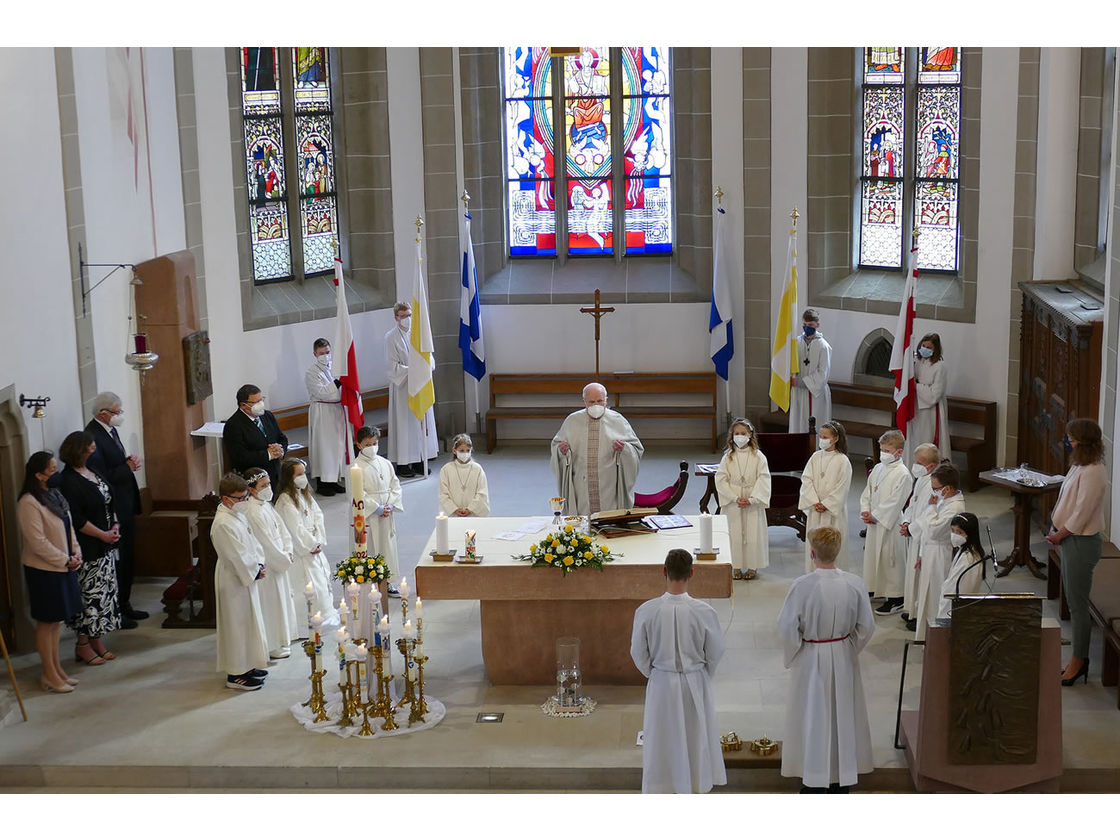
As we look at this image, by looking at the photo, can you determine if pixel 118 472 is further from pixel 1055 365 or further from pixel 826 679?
pixel 1055 365

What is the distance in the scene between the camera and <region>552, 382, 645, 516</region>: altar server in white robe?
1189cm

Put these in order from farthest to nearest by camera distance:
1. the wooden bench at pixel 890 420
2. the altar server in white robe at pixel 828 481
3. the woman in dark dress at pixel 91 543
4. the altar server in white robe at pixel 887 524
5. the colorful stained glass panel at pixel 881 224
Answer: the colorful stained glass panel at pixel 881 224, the wooden bench at pixel 890 420, the altar server in white robe at pixel 828 481, the altar server in white robe at pixel 887 524, the woman in dark dress at pixel 91 543

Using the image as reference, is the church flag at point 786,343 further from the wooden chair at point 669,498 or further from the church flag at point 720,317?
the wooden chair at point 669,498

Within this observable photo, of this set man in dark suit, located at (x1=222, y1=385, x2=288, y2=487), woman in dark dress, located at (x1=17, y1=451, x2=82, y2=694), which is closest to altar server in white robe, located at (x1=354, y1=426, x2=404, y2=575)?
man in dark suit, located at (x1=222, y1=385, x2=288, y2=487)

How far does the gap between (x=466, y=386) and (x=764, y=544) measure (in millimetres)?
6045

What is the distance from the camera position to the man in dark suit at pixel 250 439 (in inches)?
477

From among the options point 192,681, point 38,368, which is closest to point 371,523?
point 192,681

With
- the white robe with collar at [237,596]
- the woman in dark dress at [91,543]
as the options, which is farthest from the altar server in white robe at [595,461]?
the woman in dark dress at [91,543]

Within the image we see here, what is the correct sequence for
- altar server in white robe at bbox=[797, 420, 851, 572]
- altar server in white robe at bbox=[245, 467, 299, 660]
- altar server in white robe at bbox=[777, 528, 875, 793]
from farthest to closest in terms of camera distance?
altar server in white robe at bbox=[797, 420, 851, 572] < altar server in white robe at bbox=[245, 467, 299, 660] < altar server in white robe at bbox=[777, 528, 875, 793]

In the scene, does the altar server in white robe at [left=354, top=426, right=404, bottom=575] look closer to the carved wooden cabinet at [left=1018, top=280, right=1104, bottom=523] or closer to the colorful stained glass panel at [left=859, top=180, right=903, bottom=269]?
the carved wooden cabinet at [left=1018, top=280, right=1104, bottom=523]

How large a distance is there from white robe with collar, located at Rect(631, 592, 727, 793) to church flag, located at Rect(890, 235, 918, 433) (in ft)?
22.9

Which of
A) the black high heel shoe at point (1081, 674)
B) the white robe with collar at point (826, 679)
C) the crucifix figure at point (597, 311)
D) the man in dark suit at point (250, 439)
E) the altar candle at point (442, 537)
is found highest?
the crucifix figure at point (597, 311)

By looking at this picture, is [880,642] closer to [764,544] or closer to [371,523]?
[764,544]

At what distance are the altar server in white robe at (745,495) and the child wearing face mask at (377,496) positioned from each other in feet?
8.97
